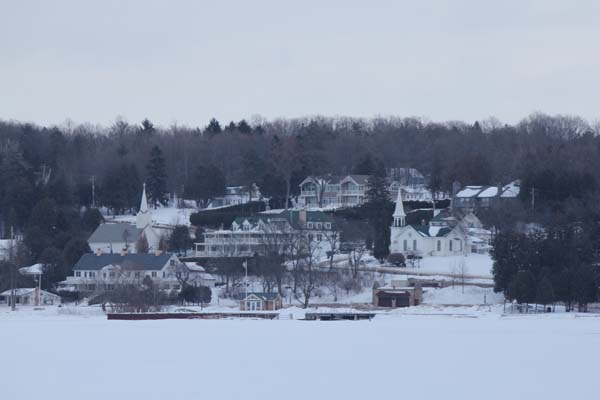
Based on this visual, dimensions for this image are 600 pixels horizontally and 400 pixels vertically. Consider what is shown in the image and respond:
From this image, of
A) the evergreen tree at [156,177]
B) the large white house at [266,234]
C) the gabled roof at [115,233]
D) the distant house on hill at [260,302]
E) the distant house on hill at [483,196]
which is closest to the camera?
the distant house on hill at [260,302]

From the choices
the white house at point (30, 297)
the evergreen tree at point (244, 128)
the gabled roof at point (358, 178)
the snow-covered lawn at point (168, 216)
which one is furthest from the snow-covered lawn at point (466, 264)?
the evergreen tree at point (244, 128)

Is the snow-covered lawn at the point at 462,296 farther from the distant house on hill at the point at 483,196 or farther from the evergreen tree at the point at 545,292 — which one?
the distant house on hill at the point at 483,196

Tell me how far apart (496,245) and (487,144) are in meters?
47.5

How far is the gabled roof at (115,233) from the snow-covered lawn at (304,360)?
110 ft

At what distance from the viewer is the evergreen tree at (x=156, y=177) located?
10862 cm

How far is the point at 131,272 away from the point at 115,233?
13.1 meters

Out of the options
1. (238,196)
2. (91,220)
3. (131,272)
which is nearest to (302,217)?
(91,220)

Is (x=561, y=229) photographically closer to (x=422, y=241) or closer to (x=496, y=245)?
(x=496, y=245)

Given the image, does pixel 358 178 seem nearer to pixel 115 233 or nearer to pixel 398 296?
pixel 115 233

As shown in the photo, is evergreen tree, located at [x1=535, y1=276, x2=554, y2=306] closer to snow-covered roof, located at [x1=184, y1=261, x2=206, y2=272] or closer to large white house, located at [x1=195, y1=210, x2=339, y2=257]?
large white house, located at [x1=195, y1=210, x2=339, y2=257]

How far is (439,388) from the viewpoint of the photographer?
3619 centimetres

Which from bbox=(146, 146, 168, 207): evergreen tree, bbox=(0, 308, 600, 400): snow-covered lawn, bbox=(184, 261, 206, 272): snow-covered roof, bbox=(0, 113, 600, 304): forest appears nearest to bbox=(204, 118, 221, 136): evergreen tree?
bbox=(0, 113, 600, 304): forest

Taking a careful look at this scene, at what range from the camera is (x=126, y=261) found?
86.1 meters

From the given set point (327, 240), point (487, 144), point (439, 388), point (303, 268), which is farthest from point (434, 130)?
point (439, 388)
